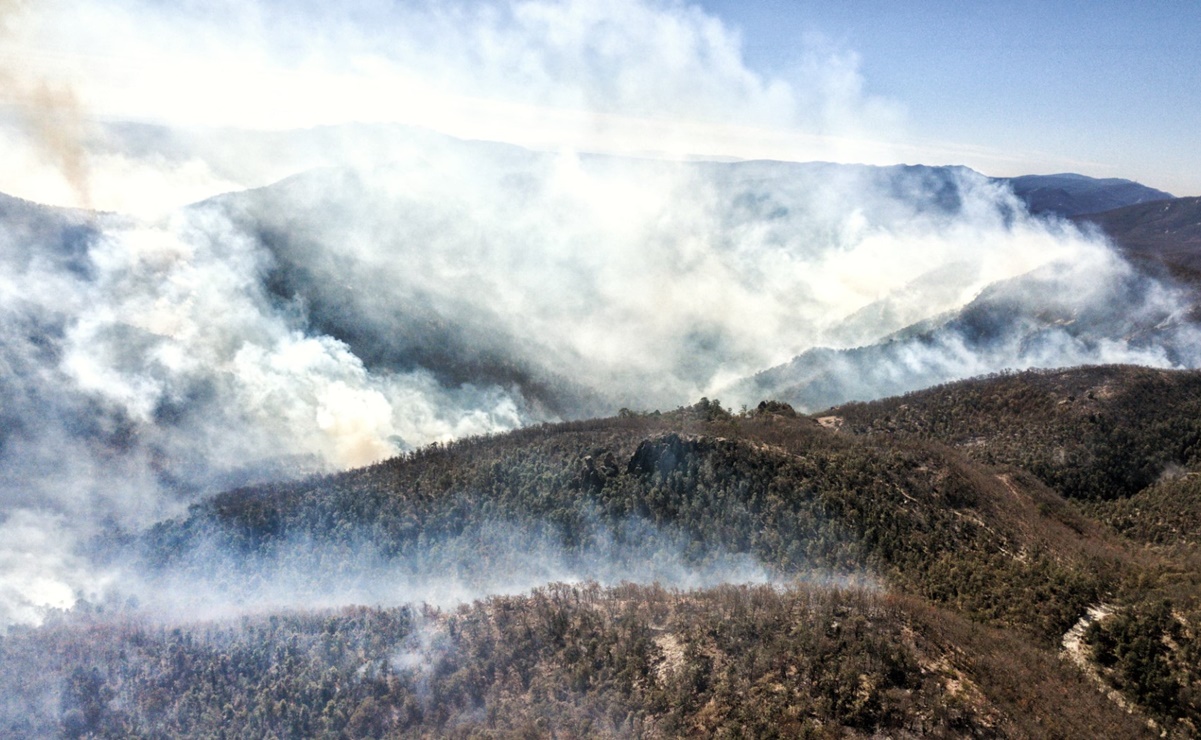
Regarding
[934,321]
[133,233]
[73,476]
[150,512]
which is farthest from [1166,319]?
[133,233]

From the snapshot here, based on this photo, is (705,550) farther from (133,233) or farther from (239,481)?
(133,233)

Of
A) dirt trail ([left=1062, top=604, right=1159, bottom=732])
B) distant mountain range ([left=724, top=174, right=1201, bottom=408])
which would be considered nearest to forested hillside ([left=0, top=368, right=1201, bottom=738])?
dirt trail ([left=1062, top=604, right=1159, bottom=732])

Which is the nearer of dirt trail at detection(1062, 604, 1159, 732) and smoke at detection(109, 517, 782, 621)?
dirt trail at detection(1062, 604, 1159, 732)

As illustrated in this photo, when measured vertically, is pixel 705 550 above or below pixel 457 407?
above

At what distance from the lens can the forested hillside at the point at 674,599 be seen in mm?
27438

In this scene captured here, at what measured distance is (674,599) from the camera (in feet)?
114

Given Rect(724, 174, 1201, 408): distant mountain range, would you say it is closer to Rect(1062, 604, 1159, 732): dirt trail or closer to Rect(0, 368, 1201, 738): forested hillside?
Rect(0, 368, 1201, 738): forested hillside

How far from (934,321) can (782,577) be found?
15293 cm

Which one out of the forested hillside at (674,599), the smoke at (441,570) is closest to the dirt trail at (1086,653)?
the forested hillside at (674,599)

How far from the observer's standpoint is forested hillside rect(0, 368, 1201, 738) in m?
27.4

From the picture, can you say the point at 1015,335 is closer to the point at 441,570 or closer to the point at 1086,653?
the point at 1086,653

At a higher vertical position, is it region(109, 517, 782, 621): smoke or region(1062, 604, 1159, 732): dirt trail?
region(1062, 604, 1159, 732): dirt trail

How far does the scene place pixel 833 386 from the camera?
150 meters

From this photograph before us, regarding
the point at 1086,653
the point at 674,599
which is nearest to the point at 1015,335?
the point at 1086,653
